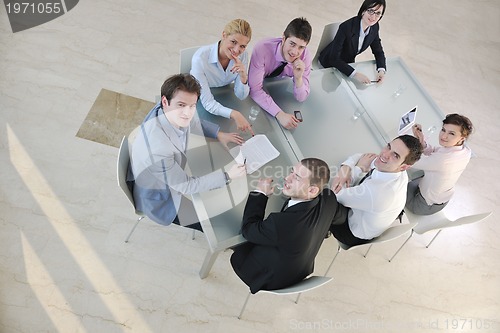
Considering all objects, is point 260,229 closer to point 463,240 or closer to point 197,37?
point 463,240

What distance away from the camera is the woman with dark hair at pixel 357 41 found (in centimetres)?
306

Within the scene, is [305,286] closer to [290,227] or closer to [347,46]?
[290,227]

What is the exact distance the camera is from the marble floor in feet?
8.36

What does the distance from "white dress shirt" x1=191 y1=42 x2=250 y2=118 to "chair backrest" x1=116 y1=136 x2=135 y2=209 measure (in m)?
0.58

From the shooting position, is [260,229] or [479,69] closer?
[260,229]

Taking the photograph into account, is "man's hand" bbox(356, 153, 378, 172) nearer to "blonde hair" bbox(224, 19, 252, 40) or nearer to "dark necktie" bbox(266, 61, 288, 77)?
"dark necktie" bbox(266, 61, 288, 77)

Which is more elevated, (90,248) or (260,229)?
(260,229)

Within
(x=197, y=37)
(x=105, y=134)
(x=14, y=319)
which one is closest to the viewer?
(x=14, y=319)

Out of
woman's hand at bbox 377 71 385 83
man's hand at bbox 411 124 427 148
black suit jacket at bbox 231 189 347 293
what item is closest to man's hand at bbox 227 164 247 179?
black suit jacket at bbox 231 189 347 293

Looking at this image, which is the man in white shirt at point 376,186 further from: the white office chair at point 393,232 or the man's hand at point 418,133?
the man's hand at point 418,133

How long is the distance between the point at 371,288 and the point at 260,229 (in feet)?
4.28

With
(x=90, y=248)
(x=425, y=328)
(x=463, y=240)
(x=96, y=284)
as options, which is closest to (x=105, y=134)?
(x=90, y=248)

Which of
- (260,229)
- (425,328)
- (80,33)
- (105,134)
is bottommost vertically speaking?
(425,328)

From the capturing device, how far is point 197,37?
13.6 feet
